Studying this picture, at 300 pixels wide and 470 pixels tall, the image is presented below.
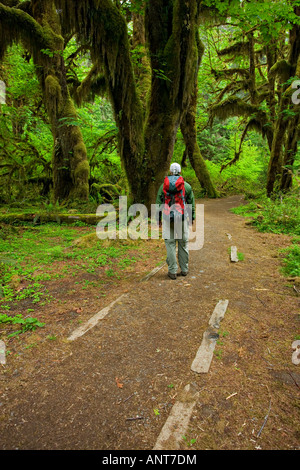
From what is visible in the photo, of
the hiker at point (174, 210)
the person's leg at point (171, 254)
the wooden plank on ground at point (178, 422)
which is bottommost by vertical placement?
the wooden plank on ground at point (178, 422)

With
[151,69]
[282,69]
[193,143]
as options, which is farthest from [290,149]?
[151,69]

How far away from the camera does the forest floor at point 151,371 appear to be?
1963 millimetres

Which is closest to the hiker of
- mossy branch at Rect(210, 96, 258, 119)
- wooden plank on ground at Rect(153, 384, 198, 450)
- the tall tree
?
wooden plank on ground at Rect(153, 384, 198, 450)

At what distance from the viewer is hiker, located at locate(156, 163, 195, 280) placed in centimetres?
472

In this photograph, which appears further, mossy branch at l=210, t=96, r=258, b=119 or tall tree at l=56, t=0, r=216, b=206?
mossy branch at l=210, t=96, r=258, b=119

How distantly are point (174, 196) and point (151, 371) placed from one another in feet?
10.1

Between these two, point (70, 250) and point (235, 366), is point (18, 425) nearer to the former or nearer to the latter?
point (235, 366)

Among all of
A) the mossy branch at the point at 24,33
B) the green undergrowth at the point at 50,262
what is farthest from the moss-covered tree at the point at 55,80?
the green undergrowth at the point at 50,262

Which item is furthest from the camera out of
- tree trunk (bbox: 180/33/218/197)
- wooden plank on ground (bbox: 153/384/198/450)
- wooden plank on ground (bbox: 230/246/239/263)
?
tree trunk (bbox: 180/33/218/197)

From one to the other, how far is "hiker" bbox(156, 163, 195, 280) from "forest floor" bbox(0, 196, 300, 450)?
803 mm

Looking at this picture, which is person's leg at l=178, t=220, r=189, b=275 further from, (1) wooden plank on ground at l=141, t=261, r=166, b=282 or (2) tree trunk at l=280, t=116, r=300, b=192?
(2) tree trunk at l=280, t=116, r=300, b=192

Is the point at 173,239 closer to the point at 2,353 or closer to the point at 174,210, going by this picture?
the point at 174,210

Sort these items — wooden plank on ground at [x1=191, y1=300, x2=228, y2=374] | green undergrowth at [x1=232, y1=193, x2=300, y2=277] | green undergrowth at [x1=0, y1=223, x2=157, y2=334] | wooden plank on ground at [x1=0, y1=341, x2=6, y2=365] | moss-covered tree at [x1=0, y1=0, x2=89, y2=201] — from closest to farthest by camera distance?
wooden plank on ground at [x1=191, y1=300, x2=228, y2=374] < wooden plank on ground at [x1=0, y1=341, x2=6, y2=365] < green undergrowth at [x1=0, y1=223, x2=157, y2=334] < green undergrowth at [x1=232, y1=193, x2=300, y2=277] < moss-covered tree at [x1=0, y1=0, x2=89, y2=201]

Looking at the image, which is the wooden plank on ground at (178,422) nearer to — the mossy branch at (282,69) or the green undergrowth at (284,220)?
the green undergrowth at (284,220)
